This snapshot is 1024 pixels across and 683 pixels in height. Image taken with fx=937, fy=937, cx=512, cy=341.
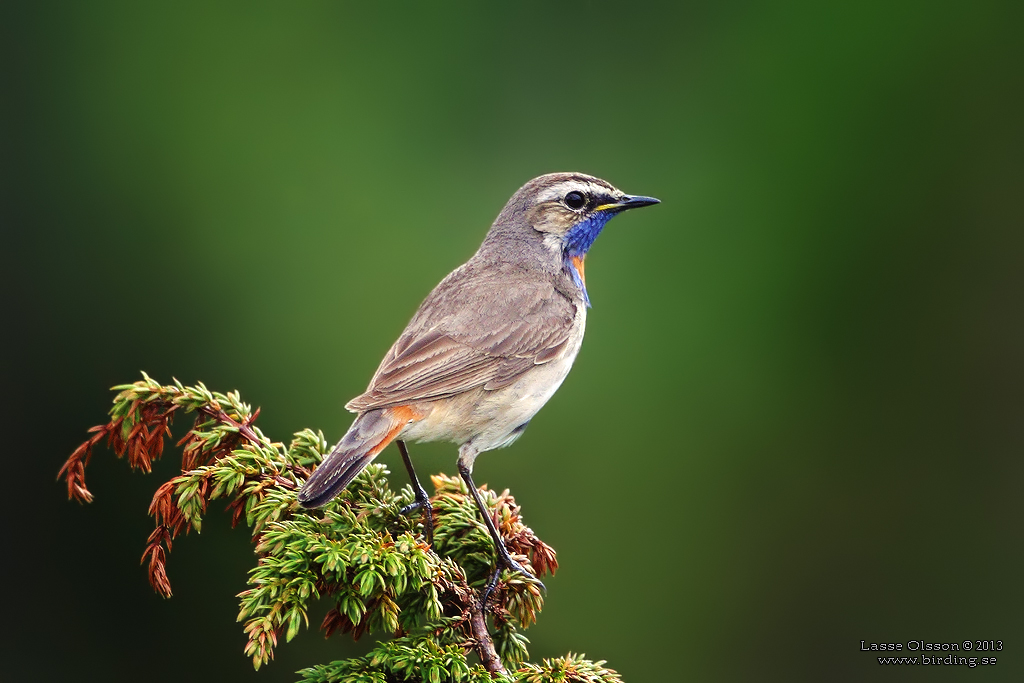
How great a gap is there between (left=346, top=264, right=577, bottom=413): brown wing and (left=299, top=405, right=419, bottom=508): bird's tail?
0.09 meters

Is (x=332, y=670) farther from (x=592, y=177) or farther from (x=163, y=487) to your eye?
(x=592, y=177)

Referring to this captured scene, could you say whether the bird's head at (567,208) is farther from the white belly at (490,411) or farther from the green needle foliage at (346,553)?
the green needle foliage at (346,553)

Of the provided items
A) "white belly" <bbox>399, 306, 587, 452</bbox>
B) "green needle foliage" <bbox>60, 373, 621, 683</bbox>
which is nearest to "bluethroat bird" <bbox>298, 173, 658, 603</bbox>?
"white belly" <bbox>399, 306, 587, 452</bbox>

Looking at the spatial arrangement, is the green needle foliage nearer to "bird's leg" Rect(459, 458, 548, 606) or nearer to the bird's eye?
"bird's leg" Rect(459, 458, 548, 606)

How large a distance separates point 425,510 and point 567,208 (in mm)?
1932

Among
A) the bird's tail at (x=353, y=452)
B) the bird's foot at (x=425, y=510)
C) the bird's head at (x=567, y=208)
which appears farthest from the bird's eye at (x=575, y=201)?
the bird's foot at (x=425, y=510)

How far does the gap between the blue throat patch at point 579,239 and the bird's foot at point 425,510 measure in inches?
63.6

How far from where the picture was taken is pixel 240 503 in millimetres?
3064

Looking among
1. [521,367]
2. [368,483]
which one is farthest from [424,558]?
[521,367]

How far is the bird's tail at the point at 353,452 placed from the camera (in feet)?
9.43

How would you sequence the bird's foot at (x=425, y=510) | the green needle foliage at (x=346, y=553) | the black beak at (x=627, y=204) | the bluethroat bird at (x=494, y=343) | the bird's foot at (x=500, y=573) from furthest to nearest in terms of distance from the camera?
1. the black beak at (x=627, y=204)
2. the bluethroat bird at (x=494, y=343)
3. the bird's foot at (x=425, y=510)
4. the bird's foot at (x=500, y=573)
5. the green needle foliage at (x=346, y=553)

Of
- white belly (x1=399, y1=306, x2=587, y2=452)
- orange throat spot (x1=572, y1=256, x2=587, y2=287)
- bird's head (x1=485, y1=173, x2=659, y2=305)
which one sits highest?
bird's head (x1=485, y1=173, x2=659, y2=305)

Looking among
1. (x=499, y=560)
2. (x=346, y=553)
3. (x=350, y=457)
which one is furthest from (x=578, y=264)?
(x=346, y=553)

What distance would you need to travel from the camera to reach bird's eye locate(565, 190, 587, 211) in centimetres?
482
